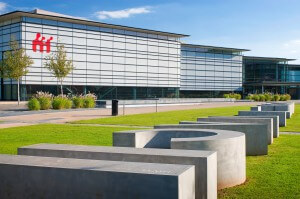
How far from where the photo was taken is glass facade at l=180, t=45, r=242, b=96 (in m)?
80.2

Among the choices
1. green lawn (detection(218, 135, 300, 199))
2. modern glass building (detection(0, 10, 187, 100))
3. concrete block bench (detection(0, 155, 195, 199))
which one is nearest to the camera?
concrete block bench (detection(0, 155, 195, 199))

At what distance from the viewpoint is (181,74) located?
7925cm

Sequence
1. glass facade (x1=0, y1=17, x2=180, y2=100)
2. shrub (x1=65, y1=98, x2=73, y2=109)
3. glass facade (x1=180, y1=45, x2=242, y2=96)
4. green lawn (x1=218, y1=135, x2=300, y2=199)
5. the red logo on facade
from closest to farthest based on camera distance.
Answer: green lawn (x1=218, y1=135, x2=300, y2=199)
shrub (x1=65, y1=98, x2=73, y2=109)
the red logo on facade
glass facade (x1=0, y1=17, x2=180, y2=100)
glass facade (x1=180, y1=45, x2=242, y2=96)

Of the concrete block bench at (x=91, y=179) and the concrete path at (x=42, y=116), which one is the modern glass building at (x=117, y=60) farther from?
the concrete block bench at (x=91, y=179)

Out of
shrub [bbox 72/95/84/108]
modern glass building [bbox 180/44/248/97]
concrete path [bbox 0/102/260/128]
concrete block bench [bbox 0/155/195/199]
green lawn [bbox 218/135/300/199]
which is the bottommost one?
green lawn [bbox 218/135/300/199]

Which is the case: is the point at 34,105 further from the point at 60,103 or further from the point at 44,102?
the point at 60,103

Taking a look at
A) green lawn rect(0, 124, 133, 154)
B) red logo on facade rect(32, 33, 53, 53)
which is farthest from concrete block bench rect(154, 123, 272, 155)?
red logo on facade rect(32, 33, 53, 53)

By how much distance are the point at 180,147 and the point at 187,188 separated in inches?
99.2

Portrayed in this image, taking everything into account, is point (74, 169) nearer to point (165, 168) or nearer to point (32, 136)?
point (165, 168)

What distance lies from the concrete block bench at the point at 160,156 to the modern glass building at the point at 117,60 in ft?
140

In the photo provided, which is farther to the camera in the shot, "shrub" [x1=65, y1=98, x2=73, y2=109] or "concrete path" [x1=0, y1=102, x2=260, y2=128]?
"shrub" [x1=65, y1=98, x2=73, y2=109]

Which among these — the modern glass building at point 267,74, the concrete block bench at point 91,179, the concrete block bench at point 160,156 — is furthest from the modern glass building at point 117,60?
the concrete block bench at point 91,179

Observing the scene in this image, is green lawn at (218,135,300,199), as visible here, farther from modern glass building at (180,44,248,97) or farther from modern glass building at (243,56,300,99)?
modern glass building at (243,56,300,99)

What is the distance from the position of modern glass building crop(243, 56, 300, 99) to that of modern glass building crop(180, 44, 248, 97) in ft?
33.3
